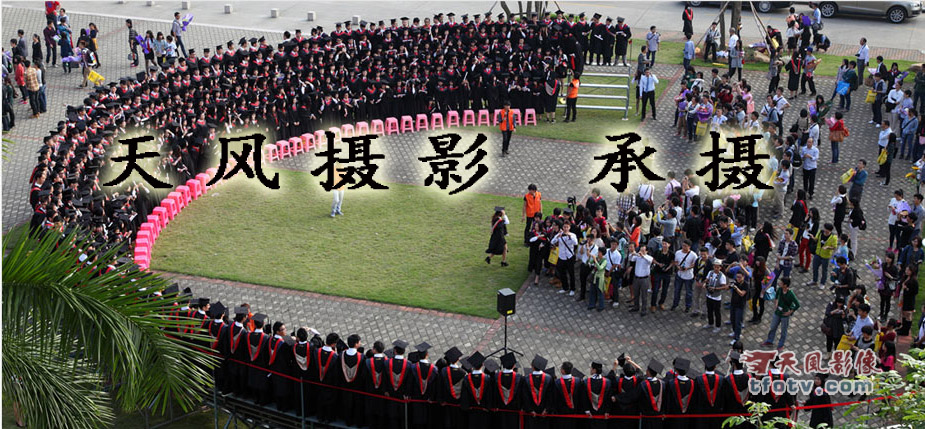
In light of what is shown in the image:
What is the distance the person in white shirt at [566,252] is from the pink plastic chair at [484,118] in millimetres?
9718

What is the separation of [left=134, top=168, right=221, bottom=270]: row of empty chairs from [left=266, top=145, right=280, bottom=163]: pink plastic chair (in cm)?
175

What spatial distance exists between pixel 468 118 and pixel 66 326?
2166cm

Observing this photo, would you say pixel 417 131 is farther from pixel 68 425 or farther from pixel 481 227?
pixel 68 425

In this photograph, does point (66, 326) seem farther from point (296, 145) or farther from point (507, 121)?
point (296, 145)

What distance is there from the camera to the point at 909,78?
102ft

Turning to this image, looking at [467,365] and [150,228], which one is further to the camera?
[150,228]

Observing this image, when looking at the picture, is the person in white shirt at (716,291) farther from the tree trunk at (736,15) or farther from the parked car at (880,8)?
the parked car at (880,8)

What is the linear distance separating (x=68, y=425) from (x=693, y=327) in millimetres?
12624

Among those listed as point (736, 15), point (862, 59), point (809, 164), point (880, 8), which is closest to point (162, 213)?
point (809, 164)

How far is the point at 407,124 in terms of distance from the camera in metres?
28.5

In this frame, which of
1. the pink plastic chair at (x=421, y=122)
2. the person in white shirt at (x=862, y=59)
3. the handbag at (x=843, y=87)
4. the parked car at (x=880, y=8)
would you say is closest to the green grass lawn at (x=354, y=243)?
the pink plastic chair at (x=421, y=122)

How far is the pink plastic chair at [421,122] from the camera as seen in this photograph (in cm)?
2850

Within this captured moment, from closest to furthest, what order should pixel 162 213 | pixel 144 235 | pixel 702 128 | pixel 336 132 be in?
pixel 144 235, pixel 162 213, pixel 702 128, pixel 336 132

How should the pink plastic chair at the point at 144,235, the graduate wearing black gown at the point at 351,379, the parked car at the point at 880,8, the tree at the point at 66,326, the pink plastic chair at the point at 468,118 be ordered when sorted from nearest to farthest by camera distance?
1. the tree at the point at 66,326
2. the graduate wearing black gown at the point at 351,379
3. the pink plastic chair at the point at 144,235
4. the pink plastic chair at the point at 468,118
5. the parked car at the point at 880,8
